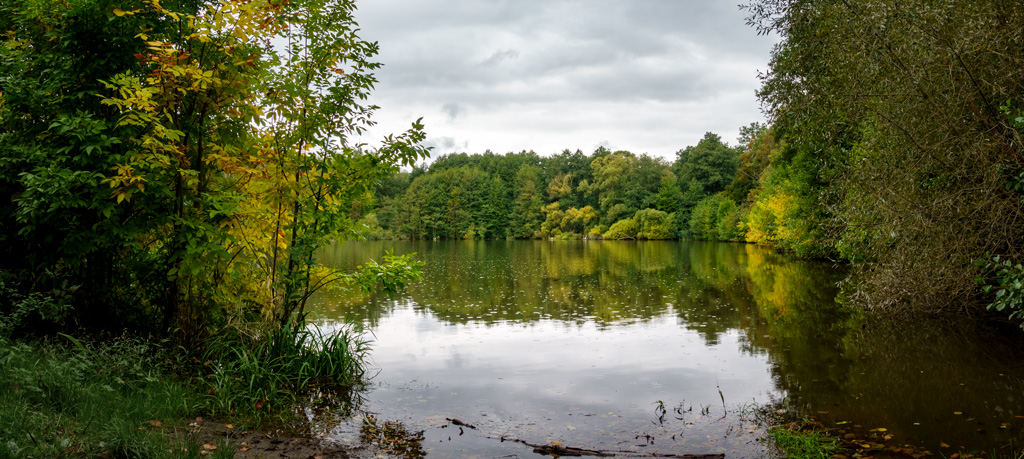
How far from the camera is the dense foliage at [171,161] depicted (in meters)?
6.03

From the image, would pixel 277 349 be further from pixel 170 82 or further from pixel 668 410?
pixel 668 410

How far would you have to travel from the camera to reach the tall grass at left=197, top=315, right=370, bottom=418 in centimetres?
624

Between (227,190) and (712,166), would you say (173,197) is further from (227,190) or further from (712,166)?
(712,166)

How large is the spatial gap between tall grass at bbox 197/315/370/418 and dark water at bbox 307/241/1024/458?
1.96 ft

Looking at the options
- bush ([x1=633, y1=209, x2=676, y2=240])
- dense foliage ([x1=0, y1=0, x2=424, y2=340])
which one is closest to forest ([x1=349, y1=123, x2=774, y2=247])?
bush ([x1=633, y1=209, x2=676, y2=240])

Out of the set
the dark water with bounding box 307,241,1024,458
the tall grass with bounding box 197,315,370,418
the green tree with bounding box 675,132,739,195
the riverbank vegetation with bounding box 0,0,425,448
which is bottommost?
the dark water with bounding box 307,241,1024,458

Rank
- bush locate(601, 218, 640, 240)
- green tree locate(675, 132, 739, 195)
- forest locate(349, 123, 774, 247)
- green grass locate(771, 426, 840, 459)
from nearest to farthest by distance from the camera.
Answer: green grass locate(771, 426, 840, 459) < forest locate(349, 123, 774, 247) < bush locate(601, 218, 640, 240) < green tree locate(675, 132, 739, 195)

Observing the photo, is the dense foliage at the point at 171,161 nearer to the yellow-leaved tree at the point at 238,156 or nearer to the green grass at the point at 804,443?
the yellow-leaved tree at the point at 238,156

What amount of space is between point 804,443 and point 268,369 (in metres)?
5.74

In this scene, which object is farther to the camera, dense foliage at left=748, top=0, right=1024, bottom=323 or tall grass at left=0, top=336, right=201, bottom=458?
dense foliage at left=748, top=0, right=1024, bottom=323

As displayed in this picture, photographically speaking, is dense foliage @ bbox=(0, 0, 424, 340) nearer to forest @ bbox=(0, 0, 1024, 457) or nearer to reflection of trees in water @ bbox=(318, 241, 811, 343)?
forest @ bbox=(0, 0, 1024, 457)

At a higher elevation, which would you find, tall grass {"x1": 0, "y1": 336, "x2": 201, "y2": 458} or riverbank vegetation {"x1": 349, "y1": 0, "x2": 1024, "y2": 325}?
riverbank vegetation {"x1": 349, "y1": 0, "x2": 1024, "y2": 325}

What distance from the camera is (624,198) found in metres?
77.3

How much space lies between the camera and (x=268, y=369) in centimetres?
697
